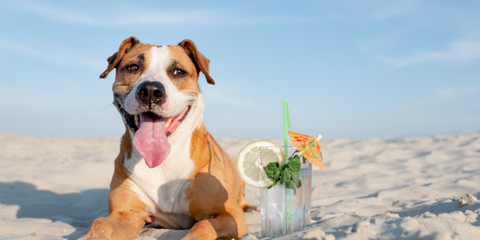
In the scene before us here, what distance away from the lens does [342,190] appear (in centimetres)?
573

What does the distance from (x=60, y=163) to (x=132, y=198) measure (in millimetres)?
5237

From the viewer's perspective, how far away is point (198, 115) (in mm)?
3295

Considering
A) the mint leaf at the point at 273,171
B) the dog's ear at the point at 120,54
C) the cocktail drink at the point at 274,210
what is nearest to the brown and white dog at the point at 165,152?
the dog's ear at the point at 120,54

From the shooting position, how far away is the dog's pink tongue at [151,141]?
2.79 metres

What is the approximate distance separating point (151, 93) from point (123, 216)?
3.62 ft

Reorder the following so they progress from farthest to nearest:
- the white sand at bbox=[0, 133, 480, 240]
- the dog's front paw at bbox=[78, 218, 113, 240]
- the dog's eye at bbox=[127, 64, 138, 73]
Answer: the dog's eye at bbox=[127, 64, 138, 73], the dog's front paw at bbox=[78, 218, 113, 240], the white sand at bbox=[0, 133, 480, 240]

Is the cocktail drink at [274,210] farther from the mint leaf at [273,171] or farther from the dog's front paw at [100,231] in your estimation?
the dog's front paw at [100,231]

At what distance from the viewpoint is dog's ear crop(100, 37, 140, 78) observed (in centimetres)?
322

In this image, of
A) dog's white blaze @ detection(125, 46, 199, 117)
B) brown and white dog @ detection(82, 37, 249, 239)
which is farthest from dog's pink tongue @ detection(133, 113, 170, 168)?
dog's white blaze @ detection(125, 46, 199, 117)

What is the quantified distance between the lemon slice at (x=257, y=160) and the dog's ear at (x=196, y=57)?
1.04 metres

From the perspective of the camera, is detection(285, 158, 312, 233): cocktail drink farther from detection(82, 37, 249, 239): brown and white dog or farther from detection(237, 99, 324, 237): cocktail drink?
detection(82, 37, 249, 239): brown and white dog

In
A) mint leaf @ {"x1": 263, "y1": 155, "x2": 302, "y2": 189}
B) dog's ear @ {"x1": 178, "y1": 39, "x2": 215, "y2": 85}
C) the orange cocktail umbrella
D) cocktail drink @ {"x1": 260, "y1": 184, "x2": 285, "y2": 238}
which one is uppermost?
dog's ear @ {"x1": 178, "y1": 39, "x2": 215, "y2": 85}

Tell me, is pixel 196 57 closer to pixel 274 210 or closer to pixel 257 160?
pixel 257 160

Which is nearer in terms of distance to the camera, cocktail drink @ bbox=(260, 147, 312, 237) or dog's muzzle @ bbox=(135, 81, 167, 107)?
cocktail drink @ bbox=(260, 147, 312, 237)
